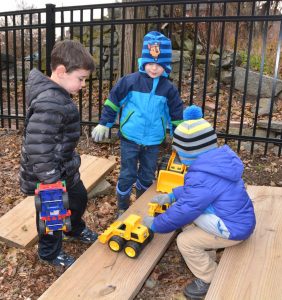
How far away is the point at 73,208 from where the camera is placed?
3152 millimetres

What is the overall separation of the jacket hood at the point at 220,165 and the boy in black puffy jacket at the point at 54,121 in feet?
2.93

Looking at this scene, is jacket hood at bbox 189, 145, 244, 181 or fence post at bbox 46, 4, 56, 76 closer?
jacket hood at bbox 189, 145, 244, 181

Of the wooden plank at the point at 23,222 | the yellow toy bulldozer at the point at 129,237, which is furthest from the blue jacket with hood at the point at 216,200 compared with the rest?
the wooden plank at the point at 23,222

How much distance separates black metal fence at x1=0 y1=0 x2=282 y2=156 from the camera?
4938 millimetres

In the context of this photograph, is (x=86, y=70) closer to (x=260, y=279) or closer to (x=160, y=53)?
(x=160, y=53)

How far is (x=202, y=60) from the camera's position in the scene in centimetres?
842

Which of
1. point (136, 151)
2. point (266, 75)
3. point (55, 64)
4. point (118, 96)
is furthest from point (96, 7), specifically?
point (266, 75)

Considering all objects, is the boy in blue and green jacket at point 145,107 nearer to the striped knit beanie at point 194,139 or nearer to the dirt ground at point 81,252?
the dirt ground at point 81,252

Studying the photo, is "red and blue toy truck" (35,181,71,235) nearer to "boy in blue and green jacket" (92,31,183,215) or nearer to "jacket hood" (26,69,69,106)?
"jacket hood" (26,69,69,106)

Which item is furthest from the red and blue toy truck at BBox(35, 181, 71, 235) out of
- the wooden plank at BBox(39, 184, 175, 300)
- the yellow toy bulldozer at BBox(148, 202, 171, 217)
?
the yellow toy bulldozer at BBox(148, 202, 171, 217)

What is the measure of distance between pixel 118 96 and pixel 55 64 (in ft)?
3.40

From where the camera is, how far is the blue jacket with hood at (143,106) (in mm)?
3590

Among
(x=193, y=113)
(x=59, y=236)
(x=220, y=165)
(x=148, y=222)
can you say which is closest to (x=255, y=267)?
(x=220, y=165)

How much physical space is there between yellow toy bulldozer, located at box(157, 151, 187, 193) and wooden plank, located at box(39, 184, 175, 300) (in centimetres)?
70
